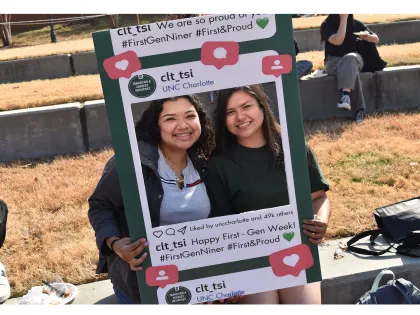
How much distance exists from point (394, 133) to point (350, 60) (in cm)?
104

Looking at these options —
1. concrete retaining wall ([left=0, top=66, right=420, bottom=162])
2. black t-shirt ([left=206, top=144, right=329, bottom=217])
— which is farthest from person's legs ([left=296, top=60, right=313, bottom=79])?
black t-shirt ([left=206, top=144, right=329, bottom=217])

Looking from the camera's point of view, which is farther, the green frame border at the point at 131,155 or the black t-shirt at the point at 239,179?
the black t-shirt at the point at 239,179

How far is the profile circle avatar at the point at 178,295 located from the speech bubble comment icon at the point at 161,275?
1.2 inches

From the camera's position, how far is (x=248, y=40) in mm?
1893

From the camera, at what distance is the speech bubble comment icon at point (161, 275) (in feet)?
6.57

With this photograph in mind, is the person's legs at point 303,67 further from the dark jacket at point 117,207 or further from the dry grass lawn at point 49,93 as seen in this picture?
the dark jacket at point 117,207

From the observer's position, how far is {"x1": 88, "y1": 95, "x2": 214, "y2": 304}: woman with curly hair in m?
2.02

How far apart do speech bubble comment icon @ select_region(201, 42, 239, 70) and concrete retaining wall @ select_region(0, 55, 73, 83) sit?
9058 millimetres

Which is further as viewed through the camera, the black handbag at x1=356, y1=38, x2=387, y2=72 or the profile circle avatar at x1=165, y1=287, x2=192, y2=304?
the black handbag at x1=356, y1=38, x2=387, y2=72

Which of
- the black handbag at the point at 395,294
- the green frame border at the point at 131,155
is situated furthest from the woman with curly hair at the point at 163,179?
the black handbag at the point at 395,294

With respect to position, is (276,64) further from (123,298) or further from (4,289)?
(4,289)

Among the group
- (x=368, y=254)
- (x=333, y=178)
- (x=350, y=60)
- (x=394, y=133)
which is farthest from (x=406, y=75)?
(x=368, y=254)

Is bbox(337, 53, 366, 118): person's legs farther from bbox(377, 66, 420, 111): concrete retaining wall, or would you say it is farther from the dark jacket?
the dark jacket

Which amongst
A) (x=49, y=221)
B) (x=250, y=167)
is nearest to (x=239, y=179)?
(x=250, y=167)
